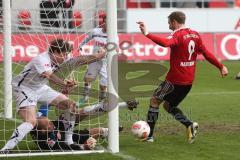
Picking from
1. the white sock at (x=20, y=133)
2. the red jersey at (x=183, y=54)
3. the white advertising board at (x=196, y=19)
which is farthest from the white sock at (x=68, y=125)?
the white advertising board at (x=196, y=19)

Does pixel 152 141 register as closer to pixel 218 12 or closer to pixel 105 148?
pixel 105 148

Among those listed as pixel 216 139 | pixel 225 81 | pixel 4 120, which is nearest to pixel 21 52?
pixel 225 81

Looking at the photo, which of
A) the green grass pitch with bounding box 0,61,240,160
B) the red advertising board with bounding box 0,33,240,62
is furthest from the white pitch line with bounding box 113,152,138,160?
the red advertising board with bounding box 0,33,240,62

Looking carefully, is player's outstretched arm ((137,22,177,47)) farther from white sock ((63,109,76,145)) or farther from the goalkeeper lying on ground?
white sock ((63,109,76,145))

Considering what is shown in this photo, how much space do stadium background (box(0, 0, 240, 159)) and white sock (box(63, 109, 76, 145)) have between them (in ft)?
2.21

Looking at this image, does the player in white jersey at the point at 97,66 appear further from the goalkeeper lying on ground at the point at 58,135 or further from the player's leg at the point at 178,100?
the goalkeeper lying on ground at the point at 58,135

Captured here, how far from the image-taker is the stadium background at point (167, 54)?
10.1 m

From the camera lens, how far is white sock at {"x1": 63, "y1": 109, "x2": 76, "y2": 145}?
32.5 feet

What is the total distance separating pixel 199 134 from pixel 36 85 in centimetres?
305

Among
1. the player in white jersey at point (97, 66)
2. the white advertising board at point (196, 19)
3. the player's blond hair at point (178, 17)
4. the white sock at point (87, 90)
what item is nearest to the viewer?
the player's blond hair at point (178, 17)

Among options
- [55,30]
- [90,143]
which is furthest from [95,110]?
[55,30]

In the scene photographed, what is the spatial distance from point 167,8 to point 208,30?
2166 mm

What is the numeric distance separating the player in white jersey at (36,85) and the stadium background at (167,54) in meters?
0.90

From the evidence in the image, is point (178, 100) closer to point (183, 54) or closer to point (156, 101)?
point (156, 101)
